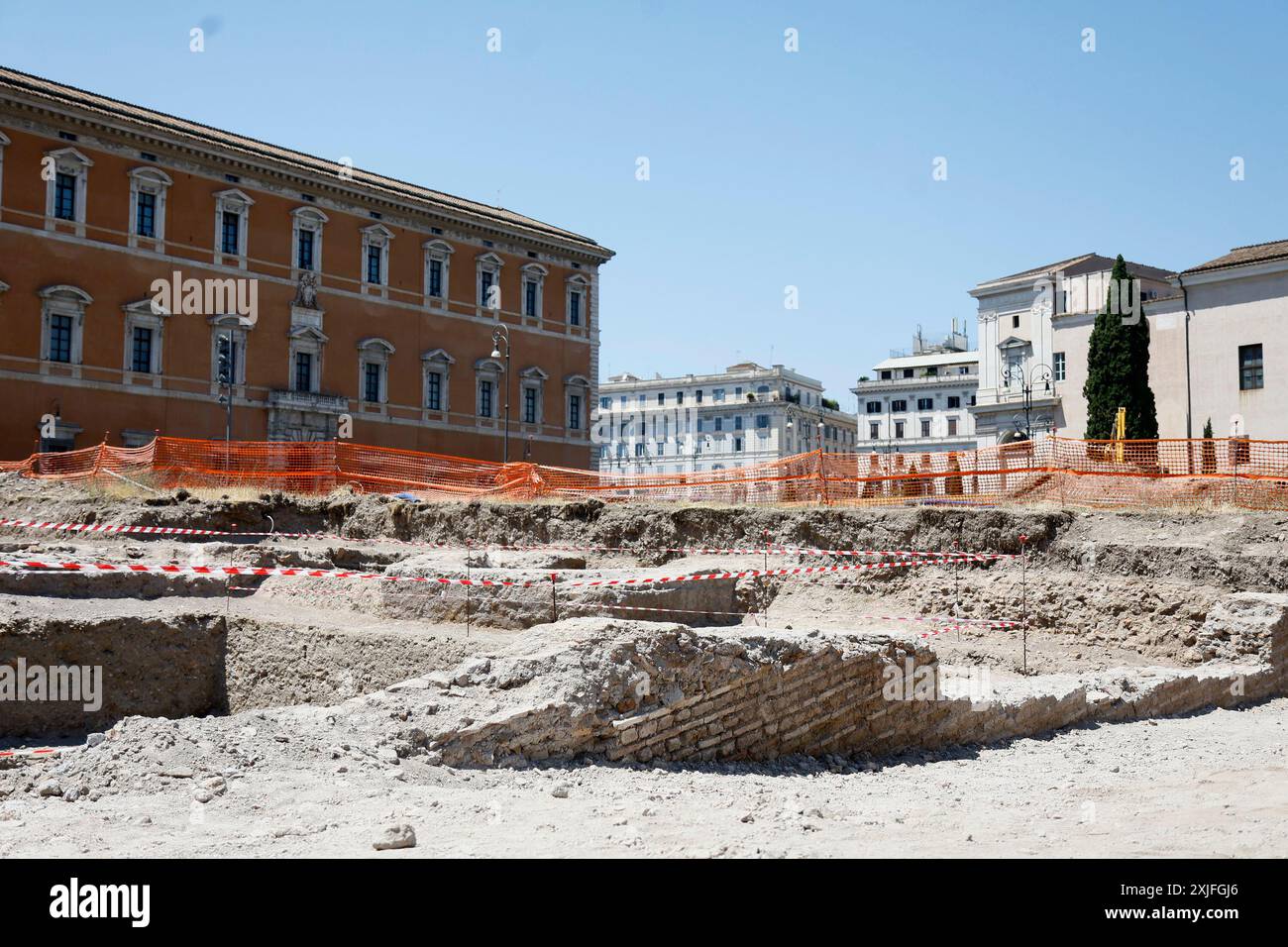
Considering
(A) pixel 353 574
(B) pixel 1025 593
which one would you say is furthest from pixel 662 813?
(B) pixel 1025 593

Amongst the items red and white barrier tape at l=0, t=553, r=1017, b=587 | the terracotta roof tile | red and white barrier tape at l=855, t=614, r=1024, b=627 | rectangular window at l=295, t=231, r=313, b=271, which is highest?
the terracotta roof tile

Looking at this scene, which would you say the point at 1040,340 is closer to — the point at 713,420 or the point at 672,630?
the point at 713,420

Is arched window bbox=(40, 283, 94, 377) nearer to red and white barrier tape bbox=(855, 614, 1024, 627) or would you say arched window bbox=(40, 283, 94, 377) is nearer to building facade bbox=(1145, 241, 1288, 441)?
red and white barrier tape bbox=(855, 614, 1024, 627)

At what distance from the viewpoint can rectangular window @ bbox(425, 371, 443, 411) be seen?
135 feet

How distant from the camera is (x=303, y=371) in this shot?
37.9 m

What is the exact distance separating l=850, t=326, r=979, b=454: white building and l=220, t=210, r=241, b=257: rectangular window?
48742 mm

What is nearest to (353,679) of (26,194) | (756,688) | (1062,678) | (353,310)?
(756,688)

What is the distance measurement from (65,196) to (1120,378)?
34.5 m

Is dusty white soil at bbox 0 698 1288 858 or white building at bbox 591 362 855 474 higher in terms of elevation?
white building at bbox 591 362 855 474

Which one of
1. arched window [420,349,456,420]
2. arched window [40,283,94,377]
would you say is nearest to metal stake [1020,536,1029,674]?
arched window [40,283,94,377]

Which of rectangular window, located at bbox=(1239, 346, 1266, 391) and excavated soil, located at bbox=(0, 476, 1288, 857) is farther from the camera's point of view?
rectangular window, located at bbox=(1239, 346, 1266, 391)

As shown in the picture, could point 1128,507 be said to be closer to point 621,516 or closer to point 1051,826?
point 621,516

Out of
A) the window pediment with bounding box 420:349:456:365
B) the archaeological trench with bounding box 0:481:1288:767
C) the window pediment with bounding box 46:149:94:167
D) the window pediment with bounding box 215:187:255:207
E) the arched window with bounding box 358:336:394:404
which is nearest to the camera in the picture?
the archaeological trench with bounding box 0:481:1288:767

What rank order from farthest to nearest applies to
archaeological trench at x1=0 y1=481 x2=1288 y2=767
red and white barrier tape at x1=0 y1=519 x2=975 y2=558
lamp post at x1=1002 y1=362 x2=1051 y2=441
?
lamp post at x1=1002 y1=362 x2=1051 y2=441 → red and white barrier tape at x1=0 y1=519 x2=975 y2=558 → archaeological trench at x1=0 y1=481 x2=1288 y2=767
